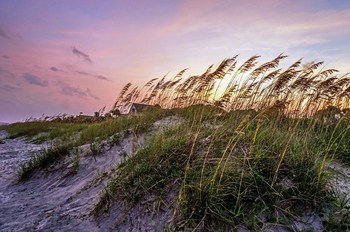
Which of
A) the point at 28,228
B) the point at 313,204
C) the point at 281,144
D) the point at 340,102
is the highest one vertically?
the point at 340,102

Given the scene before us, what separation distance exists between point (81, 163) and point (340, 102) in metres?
6.73

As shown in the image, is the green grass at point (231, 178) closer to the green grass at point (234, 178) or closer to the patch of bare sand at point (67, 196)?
the green grass at point (234, 178)

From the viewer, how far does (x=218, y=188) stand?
5039 mm

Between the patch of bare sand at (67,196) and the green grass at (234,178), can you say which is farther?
the patch of bare sand at (67,196)

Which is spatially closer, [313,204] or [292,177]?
[313,204]

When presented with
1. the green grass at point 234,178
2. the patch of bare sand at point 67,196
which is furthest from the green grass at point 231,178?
the patch of bare sand at point 67,196

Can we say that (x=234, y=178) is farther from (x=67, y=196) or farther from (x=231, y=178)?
(x=67, y=196)

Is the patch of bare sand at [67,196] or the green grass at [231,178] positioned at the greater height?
the green grass at [231,178]

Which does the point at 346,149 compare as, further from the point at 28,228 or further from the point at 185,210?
the point at 28,228

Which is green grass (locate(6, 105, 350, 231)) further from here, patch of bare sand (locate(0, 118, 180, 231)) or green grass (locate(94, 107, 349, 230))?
A: patch of bare sand (locate(0, 118, 180, 231))

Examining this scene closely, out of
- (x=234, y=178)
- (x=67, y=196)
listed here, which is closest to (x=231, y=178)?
(x=234, y=178)

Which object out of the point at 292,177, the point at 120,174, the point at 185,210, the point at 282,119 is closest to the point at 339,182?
the point at 292,177

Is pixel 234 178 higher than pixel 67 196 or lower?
higher

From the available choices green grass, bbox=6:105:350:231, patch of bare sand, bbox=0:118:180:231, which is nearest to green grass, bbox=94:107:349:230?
green grass, bbox=6:105:350:231
